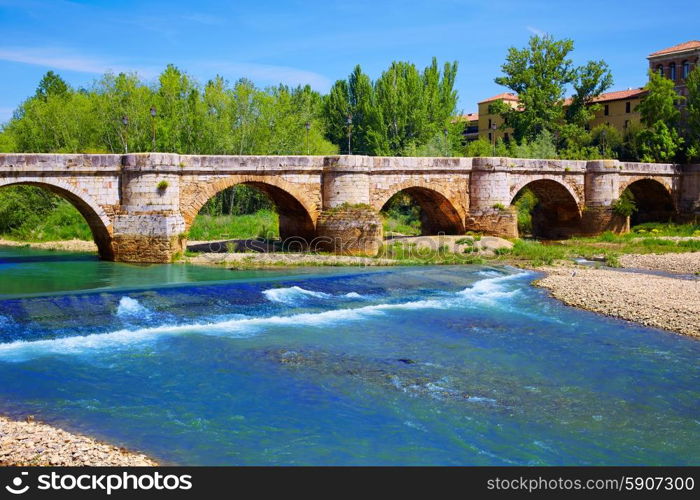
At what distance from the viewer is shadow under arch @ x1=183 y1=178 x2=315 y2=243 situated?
28.2m

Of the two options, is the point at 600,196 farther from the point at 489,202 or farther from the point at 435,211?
the point at 435,211

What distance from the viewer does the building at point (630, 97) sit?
61.9 meters

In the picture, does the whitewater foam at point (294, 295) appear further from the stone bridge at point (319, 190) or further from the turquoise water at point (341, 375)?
the stone bridge at point (319, 190)

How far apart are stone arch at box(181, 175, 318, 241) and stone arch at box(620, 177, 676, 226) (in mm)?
24675

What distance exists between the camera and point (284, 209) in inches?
1294

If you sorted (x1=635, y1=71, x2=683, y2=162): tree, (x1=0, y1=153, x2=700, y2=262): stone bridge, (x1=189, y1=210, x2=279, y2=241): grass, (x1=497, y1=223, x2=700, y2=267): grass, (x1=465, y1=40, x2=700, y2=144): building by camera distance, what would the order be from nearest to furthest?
(x1=0, y1=153, x2=700, y2=262): stone bridge, (x1=497, y1=223, x2=700, y2=267): grass, (x1=189, y1=210, x2=279, y2=241): grass, (x1=635, y1=71, x2=683, y2=162): tree, (x1=465, y1=40, x2=700, y2=144): building

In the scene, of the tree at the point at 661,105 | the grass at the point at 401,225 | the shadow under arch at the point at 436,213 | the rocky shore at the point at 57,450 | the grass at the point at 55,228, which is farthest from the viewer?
the tree at the point at 661,105

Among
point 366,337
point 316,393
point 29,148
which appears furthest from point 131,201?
point 29,148

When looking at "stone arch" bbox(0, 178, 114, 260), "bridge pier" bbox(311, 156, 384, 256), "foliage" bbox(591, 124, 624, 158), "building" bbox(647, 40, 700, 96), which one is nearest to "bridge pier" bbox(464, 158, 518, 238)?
"bridge pier" bbox(311, 156, 384, 256)

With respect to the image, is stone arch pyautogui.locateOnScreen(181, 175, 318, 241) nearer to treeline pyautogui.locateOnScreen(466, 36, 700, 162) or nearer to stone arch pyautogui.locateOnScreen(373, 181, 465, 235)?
stone arch pyautogui.locateOnScreen(373, 181, 465, 235)

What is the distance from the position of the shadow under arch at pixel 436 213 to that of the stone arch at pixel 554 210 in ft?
18.4

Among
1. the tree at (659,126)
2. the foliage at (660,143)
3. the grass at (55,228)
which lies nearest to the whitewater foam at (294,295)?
the grass at (55,228)
